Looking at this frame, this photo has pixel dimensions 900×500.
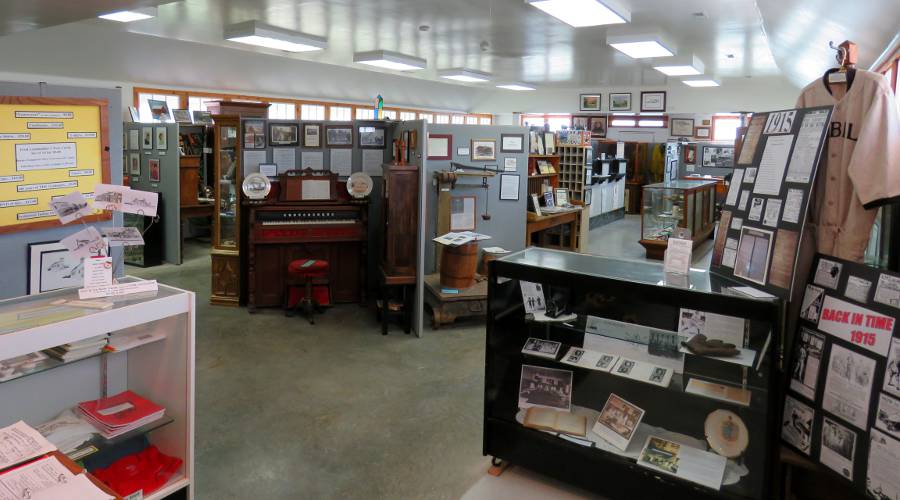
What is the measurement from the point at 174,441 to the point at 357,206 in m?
4.17

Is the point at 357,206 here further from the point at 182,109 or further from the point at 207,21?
the point at 182,109

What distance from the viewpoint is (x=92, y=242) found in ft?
8.29

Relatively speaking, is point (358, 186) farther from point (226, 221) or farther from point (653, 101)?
point (653, 101)

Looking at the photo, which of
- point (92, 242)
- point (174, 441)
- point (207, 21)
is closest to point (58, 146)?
point (92, 242)

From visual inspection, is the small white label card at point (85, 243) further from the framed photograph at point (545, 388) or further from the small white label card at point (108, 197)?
the framed photograph at point (545, 388)

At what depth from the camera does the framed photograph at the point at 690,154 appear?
1507 cm

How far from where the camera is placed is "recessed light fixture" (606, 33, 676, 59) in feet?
26.1

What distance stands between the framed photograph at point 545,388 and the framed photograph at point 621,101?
577 inches

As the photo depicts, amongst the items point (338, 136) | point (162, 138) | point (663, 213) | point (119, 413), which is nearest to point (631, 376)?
point (119, 413)

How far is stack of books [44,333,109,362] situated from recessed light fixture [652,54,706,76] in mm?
9599

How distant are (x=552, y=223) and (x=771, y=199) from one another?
18.1 feet

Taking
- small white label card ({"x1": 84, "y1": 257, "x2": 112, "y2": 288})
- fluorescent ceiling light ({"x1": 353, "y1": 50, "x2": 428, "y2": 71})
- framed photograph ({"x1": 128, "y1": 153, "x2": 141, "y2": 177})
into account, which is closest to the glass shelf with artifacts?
small white label card ({"x1": 84, "y1": 257, "x2": 112, "y2": 288})

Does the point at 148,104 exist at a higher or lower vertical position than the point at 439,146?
higher

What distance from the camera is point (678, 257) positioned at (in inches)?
112
